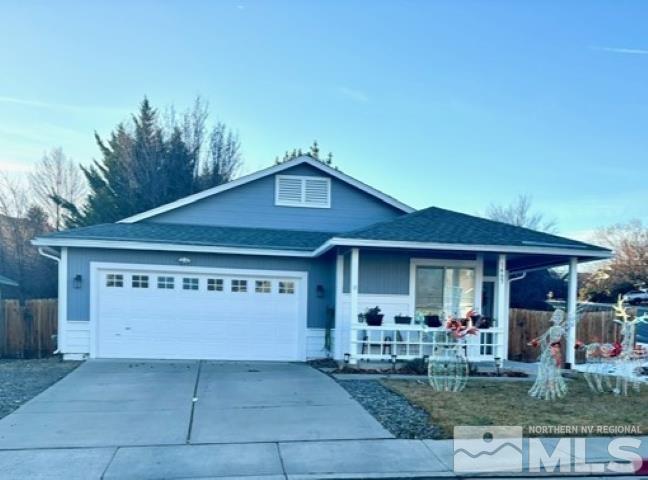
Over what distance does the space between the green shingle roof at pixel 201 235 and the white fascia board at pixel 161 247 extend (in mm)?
80

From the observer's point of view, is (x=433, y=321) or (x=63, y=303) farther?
(x=63, y=303)

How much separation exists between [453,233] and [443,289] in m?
1.74

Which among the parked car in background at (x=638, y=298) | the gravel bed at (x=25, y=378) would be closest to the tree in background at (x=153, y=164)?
the gravel bed at (x=25, y=378)

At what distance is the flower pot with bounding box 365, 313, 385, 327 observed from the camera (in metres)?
11.5

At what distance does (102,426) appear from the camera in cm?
658

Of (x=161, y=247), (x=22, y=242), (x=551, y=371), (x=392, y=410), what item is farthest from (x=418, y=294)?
(x=22, y=242)

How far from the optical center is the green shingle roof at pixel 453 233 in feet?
36.7

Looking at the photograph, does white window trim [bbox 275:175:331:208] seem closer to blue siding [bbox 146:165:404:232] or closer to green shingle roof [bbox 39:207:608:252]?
blue siding [bbox 146:165:404:232]

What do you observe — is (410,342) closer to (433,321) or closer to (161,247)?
(433,321)

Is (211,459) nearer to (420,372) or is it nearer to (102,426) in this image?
(102,426)

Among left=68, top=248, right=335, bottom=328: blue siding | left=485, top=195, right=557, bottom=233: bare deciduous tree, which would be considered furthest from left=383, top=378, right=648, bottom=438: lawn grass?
left=485, top=195, right=557, bottom=233: bare deciduous tree

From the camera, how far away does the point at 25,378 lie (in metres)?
10.0

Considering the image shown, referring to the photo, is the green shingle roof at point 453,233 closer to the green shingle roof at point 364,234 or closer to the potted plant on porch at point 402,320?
the green shingle roof at point 364,234

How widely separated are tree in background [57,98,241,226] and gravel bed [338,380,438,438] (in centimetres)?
2053
